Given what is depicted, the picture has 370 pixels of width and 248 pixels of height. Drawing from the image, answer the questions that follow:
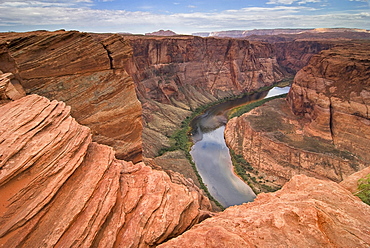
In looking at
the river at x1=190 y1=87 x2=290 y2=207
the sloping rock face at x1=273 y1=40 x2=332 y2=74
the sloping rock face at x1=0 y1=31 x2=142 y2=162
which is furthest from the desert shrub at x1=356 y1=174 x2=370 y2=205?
the sloping rock face at x1=273 y1=40 x2=332 y2=74

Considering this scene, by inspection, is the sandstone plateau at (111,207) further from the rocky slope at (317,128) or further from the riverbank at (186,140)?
the rocky slope at (317,128)

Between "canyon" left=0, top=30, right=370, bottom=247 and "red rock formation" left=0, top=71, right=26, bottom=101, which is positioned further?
"red rock formation" left=0, top=71, right=26, bottom=101

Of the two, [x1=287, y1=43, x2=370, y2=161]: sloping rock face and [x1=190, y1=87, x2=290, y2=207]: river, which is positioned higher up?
[x1=287, y1=43, x2=370, y2=161]: sloping rock face

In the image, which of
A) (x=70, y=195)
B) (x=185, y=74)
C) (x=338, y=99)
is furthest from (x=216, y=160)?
(x=185, y=74)

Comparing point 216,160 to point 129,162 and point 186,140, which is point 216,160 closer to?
point 186,140

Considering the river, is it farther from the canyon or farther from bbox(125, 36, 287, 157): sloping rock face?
bbox(125, 36, 287, 157): sloping rock face

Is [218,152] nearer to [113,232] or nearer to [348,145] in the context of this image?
[348,145]
